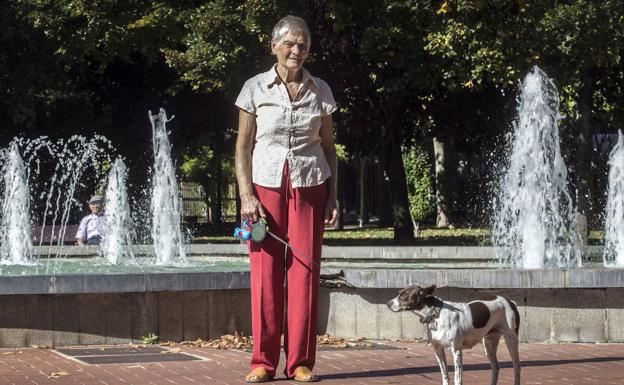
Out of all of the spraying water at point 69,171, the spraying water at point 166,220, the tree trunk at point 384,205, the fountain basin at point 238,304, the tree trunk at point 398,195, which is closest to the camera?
the fountain basin at point 238,304

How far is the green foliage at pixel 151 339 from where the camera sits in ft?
33.8

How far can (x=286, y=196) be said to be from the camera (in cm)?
812

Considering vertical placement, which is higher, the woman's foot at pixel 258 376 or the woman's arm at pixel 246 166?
the woman's arm at pixel 246 166

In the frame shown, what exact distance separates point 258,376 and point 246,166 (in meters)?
1.23

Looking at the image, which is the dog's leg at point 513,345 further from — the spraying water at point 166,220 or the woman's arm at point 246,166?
the spraying water at point 166,220

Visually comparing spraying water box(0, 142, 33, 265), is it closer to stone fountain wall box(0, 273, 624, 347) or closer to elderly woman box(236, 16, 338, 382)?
stone fountain wall box(0, 273, 624, 347)

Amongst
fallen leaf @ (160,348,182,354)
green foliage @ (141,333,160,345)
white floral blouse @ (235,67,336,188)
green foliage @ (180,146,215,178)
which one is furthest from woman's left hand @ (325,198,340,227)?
green foliage @ (180,146,215,178)

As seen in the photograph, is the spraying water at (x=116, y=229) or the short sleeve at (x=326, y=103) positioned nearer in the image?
the short sleeve at (x=326, y=103)

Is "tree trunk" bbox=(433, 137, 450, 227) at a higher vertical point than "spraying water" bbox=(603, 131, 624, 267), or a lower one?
higher

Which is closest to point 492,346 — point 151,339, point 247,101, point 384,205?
point 247,101

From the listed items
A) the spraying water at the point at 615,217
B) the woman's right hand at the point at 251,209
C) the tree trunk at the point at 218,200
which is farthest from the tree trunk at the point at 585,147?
the woman's right hand at the point at 251,209

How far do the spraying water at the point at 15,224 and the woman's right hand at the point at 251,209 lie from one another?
947 cm

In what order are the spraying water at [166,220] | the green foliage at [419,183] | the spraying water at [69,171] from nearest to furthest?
the spraying water at [166,220]
the spraying water at [69,171]
the green foliage at [419,183]

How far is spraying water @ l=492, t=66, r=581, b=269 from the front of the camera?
589 inches
